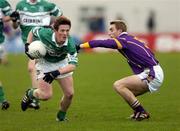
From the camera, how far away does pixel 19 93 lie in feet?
63.3

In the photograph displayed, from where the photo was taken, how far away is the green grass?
12.7 metres

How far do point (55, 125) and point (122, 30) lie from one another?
228 cm

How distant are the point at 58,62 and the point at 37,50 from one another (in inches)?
20.8

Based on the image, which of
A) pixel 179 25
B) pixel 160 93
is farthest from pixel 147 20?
pixel 160 93

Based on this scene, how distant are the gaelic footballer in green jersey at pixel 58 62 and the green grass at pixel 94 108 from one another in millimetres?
486

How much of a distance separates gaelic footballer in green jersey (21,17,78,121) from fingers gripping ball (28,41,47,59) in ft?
0.27

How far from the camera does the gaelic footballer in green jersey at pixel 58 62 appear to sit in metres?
12.9

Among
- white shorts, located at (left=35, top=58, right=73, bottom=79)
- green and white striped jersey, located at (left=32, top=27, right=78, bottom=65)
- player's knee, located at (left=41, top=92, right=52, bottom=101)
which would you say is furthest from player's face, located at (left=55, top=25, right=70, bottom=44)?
player's knee, located at (left=41, top=92, right=52, bottom=101)

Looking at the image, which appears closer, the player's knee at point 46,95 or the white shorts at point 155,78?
the player's knee at point 46,95

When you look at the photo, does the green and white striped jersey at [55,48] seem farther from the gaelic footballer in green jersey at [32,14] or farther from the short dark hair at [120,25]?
the gaelic footballer in green jersey at [32,14]

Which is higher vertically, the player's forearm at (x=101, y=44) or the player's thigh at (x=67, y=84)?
the player's forearm at (x=101, y=44)

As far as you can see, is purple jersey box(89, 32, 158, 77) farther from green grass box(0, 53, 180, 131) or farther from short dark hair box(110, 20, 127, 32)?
green grass box(0, 53, 180, 131)

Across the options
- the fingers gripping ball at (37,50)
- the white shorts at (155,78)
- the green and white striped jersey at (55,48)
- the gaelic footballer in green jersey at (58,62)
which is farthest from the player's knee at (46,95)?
the white shorts at (155,78)

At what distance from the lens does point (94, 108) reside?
52.2ft
